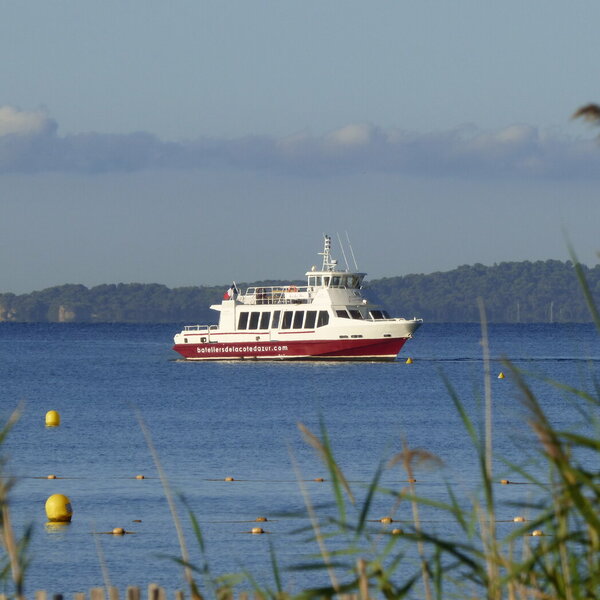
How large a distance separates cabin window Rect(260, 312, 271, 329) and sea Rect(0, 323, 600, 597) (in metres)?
2.44

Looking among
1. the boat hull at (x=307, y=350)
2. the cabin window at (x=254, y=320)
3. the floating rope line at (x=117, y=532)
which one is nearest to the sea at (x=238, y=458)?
the floating rope line at (x=117, y=532)

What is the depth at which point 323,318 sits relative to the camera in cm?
5947

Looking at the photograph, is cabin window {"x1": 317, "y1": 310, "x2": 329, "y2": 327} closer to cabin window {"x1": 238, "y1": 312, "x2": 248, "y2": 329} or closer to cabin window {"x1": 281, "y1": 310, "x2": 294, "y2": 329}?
cabin window {"x1": 281, "y1": 310, "x2": 294, "y2": 329}

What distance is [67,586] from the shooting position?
49.2 ft

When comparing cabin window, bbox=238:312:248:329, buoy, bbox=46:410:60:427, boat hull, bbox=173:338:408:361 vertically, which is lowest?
buoy, bbox=46:410:60:427

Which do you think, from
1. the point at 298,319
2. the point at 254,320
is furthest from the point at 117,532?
the point at 254,320

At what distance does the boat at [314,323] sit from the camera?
59.1 meters

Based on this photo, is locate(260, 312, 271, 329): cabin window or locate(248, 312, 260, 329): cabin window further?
locate(248, 312, 260, 329): cabin window

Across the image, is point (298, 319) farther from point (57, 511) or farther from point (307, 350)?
point (57, 511)

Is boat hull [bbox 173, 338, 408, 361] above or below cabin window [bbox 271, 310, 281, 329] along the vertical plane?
below

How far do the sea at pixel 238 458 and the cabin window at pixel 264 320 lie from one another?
244cm

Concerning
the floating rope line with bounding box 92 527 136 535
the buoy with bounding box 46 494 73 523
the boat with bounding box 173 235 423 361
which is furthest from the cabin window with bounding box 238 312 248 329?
the floating rope line with bounding box 92 527 136 535

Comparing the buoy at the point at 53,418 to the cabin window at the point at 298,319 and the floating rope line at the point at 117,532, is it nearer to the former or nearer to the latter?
the floating rope line at the point at 117,532

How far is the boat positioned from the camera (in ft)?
194
